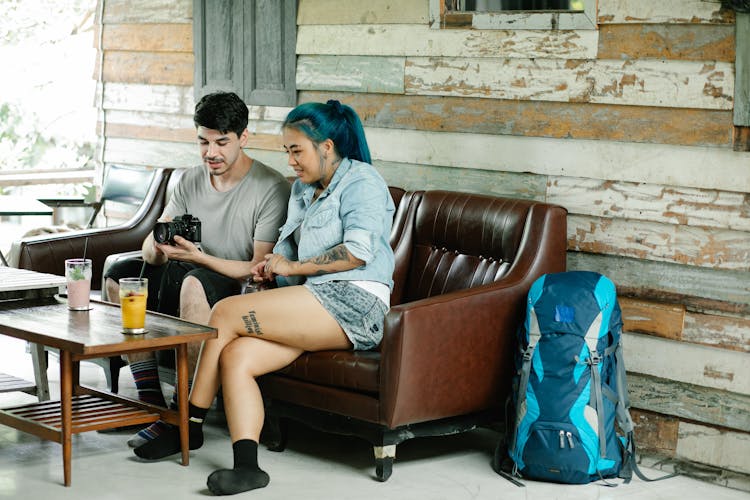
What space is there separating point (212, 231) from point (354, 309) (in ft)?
2.77

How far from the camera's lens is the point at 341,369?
3.52 metres

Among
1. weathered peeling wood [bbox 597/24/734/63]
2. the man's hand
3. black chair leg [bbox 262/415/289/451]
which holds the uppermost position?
weathered peeling wood [bbox 597/24/734/63]

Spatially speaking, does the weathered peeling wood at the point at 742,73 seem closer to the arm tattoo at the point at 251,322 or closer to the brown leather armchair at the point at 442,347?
the brown leather armchair at the point at 442,347

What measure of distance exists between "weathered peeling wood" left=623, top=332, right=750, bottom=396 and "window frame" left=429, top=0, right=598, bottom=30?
1101 millimetres

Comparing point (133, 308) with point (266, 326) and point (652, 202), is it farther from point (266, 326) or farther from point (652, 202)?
Answer: point (652, 202)

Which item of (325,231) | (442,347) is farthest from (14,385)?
(442,347)

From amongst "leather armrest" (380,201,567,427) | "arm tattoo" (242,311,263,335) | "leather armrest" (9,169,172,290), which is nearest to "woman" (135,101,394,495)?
"arm tattoo" (242,311,263,335)

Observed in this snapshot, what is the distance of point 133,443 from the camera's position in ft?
12.2

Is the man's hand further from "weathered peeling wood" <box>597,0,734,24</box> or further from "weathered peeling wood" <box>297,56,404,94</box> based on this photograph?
"weathered peeling wood" <box>597,0,734,24</box>

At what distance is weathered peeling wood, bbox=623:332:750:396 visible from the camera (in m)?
3.61

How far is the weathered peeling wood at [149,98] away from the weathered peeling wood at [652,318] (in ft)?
8.09

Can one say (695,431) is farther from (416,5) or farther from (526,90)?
(416,5)

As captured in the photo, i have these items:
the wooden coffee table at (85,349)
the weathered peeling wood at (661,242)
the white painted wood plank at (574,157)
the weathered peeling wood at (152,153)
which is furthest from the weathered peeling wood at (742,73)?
the weathered peeling wood at (152,153)

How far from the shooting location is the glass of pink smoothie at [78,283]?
11.7 feet
